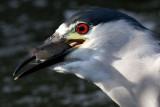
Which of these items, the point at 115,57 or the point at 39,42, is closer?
the point at 115,57

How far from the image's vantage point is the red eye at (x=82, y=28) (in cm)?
320

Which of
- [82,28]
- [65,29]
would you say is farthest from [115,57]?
[65,29]

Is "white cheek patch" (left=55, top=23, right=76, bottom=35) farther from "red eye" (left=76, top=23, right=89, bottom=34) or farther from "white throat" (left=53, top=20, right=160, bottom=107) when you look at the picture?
"white throat" (left=53, top=20, right=160, bottom=107)

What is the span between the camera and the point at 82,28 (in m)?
3.22

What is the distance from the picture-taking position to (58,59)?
3.26 meters

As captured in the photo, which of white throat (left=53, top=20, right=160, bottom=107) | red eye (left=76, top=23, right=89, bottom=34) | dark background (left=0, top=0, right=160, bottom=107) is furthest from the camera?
dark background (left=0, top=0, right=160, bottom=107)

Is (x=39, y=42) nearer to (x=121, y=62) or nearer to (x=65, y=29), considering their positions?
(x=65, y=29)

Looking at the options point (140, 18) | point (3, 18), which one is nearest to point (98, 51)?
point (140, 18)

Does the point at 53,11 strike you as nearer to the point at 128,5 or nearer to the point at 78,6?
the point at 78,6

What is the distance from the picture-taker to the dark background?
6.11m

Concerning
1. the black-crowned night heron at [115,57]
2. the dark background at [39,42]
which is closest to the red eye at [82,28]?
the black-crowned night heron at [115,57]

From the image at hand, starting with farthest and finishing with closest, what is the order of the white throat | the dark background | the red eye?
the dark background
the red eye
the white throat

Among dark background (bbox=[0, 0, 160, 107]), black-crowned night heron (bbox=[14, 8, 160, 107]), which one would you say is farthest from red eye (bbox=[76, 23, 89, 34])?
dark background (bbox=[0, 0, 160, 107])

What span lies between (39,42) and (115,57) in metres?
4.18
